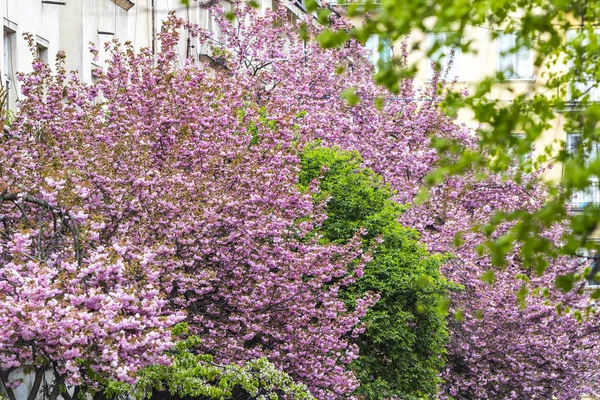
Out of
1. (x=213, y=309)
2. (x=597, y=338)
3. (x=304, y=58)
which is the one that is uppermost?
(x=304, y=58)

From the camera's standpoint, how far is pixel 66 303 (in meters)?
15.8

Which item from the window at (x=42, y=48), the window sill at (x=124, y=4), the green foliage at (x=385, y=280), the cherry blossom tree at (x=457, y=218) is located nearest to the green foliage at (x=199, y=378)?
the green foliage at (x=385, y=280)

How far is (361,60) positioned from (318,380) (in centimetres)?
1990

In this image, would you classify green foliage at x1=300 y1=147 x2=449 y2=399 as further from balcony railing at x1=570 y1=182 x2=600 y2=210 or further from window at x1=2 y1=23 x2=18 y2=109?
window at x1=2 y1=23 x2=18 y2=109

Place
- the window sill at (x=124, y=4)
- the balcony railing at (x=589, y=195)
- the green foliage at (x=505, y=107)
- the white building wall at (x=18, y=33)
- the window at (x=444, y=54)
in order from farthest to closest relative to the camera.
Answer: the window sill at (x=124, y=4) < the white building wall at (x=18, y=33) < the window at (x=444, y=54) < the balcony railing at (x=589, y=195) < the green foliage at (x=505, y=107)

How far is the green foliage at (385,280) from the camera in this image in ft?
95.6

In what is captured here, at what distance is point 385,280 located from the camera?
97.3ft

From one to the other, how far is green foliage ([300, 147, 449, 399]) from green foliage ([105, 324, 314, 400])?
7.21 metres

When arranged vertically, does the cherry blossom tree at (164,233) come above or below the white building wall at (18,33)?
below

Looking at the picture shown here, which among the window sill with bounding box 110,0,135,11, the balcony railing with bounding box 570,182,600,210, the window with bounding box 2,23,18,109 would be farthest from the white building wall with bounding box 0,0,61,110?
the balcony railing with bounding box 570,182,600,210

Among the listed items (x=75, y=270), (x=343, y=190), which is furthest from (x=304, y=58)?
(x=75, y=270)

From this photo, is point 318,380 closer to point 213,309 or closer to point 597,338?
point 213,309

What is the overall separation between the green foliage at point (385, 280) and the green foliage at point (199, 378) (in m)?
7.21

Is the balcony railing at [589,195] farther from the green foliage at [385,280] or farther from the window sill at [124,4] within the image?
the window sill at [124,4]
